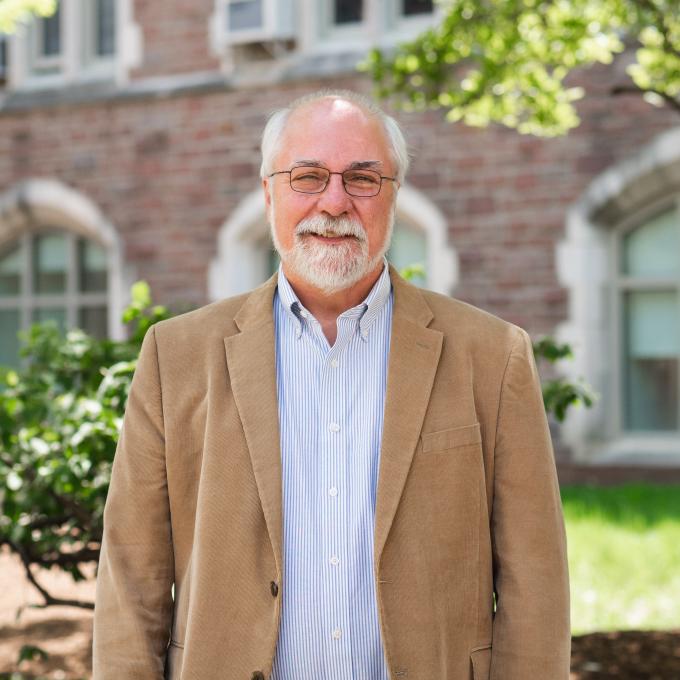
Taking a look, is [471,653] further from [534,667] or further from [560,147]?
[560,147]

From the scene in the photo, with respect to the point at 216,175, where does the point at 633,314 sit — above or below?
below

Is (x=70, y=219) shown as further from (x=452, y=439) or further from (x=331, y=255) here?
(x=452, y=439)

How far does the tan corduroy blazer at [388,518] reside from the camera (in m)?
2.13

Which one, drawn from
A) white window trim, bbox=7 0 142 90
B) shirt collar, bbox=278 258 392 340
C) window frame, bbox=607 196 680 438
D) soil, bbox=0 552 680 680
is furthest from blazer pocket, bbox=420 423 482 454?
white window trim, bbox=7 0 142 90

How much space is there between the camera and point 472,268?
31.6ft

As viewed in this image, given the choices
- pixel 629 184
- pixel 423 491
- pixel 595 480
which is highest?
pixel 629 184

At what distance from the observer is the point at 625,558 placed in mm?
6344

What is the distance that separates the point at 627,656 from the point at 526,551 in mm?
2872

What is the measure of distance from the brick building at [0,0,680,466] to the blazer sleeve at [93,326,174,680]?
7320mm

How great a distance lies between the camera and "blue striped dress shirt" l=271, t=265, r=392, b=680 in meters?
2.13

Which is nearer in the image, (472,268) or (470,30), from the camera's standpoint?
(470,30)

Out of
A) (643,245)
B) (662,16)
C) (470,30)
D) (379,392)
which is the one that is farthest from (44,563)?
(643,245)

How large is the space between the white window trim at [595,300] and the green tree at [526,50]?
429 centimetres

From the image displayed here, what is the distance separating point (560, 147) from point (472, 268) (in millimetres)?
1291
